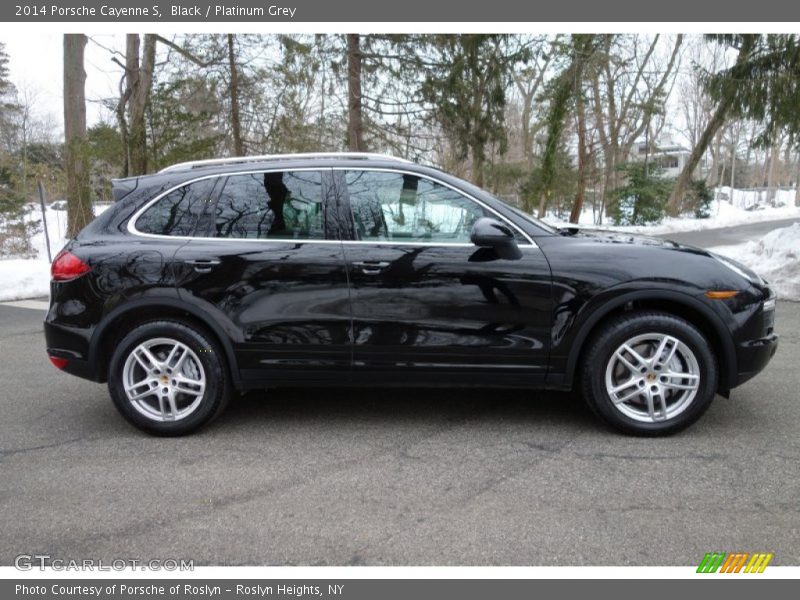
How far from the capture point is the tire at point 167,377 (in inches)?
152

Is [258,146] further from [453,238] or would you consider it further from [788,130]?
[453,238]

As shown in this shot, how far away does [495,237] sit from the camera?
142 inches

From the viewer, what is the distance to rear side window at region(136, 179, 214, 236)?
13.0 feet

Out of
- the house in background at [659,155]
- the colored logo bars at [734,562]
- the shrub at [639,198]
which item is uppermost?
the house in background at [659,155]

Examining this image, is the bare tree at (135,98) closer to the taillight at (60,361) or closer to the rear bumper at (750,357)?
the taillight at (60,361)

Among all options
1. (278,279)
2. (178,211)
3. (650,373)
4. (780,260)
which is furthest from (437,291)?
(780,260)

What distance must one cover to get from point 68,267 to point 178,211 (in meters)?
0.77

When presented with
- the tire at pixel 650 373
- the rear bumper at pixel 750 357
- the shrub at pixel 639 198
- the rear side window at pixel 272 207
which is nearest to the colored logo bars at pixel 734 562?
the tire at pixel 650 373

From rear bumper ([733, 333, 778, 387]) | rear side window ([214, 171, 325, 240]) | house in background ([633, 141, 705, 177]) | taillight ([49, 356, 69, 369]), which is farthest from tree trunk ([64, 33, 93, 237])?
house in background ([633, 141, 705, 177])

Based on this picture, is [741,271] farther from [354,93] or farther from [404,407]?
[354,93]

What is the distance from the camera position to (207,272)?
3824mm

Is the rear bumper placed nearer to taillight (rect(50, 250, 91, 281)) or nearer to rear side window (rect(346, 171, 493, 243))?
rear side window (rect(346, 171, 493, 243))

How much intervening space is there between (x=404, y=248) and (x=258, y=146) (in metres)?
13.6

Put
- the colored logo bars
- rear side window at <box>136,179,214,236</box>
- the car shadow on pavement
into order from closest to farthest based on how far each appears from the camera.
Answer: the colored logo bars, rear side window at <box>136,179,214,236</box>, the car shadow on pavement
